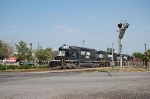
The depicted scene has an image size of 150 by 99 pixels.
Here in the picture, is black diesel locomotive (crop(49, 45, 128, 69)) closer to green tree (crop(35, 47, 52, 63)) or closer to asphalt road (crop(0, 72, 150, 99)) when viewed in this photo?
asphalt road (crop(0, 72, 150, 99))

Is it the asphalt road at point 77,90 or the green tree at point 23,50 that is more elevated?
the green tree at point 23,50

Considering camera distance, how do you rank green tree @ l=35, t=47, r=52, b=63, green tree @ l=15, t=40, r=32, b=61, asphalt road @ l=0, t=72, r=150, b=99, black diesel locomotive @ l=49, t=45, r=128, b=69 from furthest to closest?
green tree @ l=35, t=47, r=52, b=63, green tree @ l=15, t=40, r=32, b=61, black diesel locomotive @ l=49, t=45, r=128, b=69, asphalt road @ l=0, t=72, r=150, b=99

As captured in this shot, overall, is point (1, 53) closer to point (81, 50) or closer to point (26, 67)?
point (26, 67)

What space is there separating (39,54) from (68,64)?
3735cm

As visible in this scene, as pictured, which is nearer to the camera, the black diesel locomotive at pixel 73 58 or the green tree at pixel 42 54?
A: the black diesel locomotive at pixel 73 58

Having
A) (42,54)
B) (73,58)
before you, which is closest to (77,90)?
(73,58)

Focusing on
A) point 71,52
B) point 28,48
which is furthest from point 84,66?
point 28,48

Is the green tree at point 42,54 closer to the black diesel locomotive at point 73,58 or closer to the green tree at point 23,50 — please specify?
the green tree at point 23,50

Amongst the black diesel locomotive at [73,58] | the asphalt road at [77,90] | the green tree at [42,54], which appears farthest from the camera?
the green tree at [42,54]

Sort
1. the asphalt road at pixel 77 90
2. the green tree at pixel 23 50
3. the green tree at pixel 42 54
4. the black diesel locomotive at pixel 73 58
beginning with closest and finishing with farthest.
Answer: the asphalt road at pixel 77 90 → the black diesel locomotive at pixel 73 58 → the green tree at pixel 23 50 → the green tree at pixel 42 54

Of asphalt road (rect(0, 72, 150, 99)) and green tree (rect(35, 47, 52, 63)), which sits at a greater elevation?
green tree (rect(35, 47, 52, 63))

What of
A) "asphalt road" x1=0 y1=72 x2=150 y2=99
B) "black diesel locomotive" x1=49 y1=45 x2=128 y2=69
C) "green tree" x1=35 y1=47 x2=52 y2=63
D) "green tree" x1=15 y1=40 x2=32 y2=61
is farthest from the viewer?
"green tree" x1=35 y1=47 x2=52 y2=63

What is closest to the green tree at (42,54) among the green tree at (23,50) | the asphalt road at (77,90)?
the green tree at (23,50)

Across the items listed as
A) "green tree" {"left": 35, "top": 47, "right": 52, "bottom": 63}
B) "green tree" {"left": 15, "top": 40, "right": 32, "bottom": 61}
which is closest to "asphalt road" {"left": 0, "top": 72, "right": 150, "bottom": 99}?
"green tree" {"left": 15, "top": 40, "right": 32, "bottom": 61}
